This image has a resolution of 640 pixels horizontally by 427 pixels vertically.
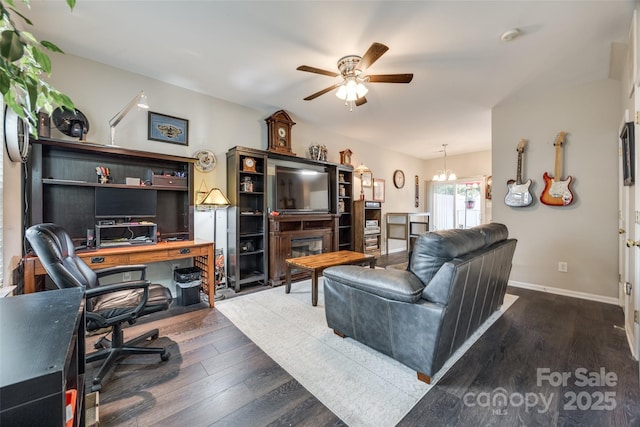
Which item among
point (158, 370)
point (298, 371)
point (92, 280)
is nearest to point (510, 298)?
point (298, 371)

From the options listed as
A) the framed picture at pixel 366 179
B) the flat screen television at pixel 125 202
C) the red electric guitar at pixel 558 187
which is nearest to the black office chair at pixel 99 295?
the flat screen television at pixel 125 202

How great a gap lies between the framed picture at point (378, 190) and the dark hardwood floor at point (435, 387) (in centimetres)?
413

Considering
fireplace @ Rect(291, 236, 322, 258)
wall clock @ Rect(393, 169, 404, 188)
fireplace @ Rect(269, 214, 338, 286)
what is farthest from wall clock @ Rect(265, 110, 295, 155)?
wall clock @ Rect(393, 169, 404, 188)

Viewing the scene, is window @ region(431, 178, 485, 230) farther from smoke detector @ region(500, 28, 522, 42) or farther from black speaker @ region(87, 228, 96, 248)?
black speaker @ region(87, 228, 96, 248)

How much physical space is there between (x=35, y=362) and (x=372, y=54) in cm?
242

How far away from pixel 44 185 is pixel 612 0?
4.97 metres

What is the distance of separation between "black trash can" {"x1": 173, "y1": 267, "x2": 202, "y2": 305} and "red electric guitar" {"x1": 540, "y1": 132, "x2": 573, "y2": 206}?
452cm

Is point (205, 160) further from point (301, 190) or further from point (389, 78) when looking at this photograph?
point (389, 78)

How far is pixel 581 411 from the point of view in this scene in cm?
144

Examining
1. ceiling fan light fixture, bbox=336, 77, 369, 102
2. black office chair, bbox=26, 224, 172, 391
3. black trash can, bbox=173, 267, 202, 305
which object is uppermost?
ceiling fan light fixture, bbox=336, 77, 369, 102

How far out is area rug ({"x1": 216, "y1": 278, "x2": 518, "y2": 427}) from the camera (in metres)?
1.46

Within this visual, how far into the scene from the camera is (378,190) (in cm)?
629

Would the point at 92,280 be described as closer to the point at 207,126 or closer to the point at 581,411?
the point at 207,126

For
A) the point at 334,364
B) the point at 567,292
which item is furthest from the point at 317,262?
the point at 567,292
